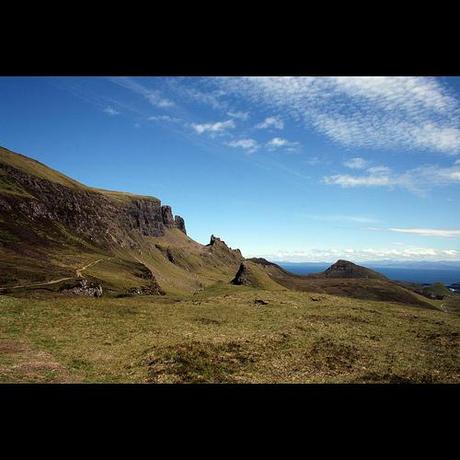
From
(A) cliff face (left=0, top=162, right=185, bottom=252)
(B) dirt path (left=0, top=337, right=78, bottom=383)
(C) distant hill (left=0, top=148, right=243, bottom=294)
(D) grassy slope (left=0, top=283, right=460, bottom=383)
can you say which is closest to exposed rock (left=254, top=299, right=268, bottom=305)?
(D) grassy slope (left=0, top=283, right=460, bottom=383)

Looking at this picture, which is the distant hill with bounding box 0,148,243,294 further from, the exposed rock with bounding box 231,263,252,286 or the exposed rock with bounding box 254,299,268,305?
the exposed rock with bounding box 254,299,268,305

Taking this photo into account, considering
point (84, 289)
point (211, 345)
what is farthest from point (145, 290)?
point (211, 345)

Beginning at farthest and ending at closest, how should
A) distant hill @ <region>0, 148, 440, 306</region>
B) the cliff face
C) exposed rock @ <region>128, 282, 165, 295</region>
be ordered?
the cliff face < exposed rock @ <region>128, 282, 165, 295</region> < distant hill @ <region>0, 148, 440, 306</region>

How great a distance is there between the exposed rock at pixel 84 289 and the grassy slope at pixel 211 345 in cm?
3273

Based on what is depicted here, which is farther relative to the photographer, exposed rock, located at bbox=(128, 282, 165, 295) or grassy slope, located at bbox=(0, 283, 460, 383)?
exposed rock, located at bbox=(128, 282, 165, 295)

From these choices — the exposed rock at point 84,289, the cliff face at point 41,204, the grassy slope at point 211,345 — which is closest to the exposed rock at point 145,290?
the exposed rock at point 84,289

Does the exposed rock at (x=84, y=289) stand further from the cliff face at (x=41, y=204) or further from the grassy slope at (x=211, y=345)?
the cliff face at (x=41, y=204)

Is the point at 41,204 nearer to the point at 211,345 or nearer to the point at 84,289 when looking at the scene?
the point at 84,289

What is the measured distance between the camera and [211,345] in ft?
92.3

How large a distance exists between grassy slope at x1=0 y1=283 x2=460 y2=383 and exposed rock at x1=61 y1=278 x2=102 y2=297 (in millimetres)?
32729

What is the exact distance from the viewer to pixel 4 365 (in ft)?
66.8

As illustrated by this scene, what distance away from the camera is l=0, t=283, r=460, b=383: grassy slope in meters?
22.3

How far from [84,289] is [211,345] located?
5517cm
